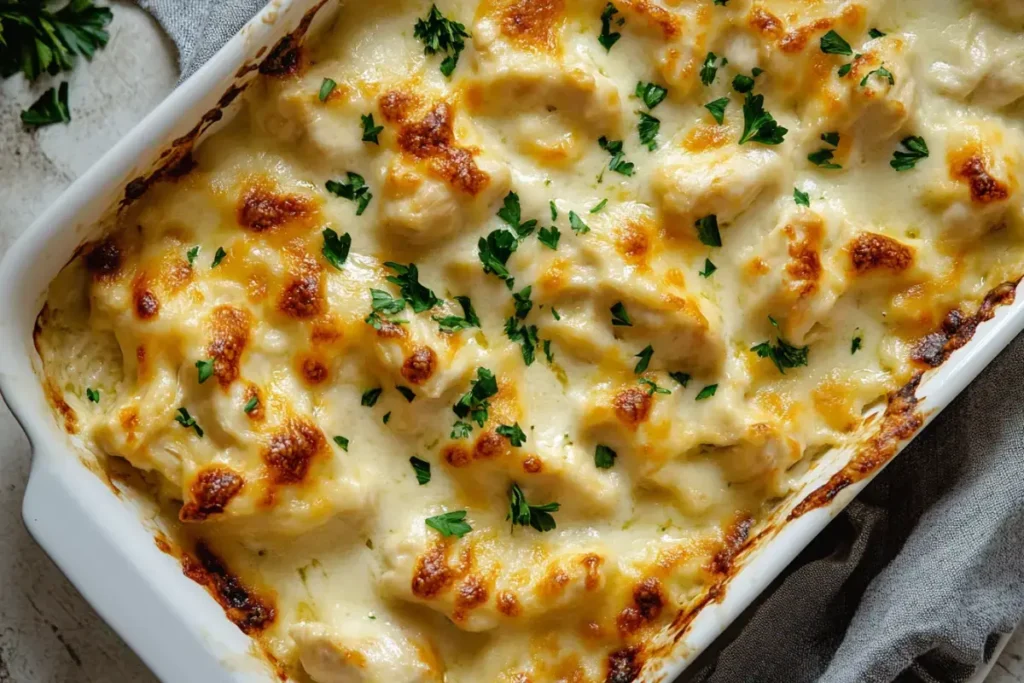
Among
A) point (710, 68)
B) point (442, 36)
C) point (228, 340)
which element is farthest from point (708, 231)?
point (228, 340)

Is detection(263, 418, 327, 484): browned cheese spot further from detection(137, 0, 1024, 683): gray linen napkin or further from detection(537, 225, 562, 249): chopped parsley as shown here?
detection(137, 0, 1024, 683): gray linen napkin

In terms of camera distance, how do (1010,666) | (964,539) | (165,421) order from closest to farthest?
(165,421), (964,539), (1010,666)

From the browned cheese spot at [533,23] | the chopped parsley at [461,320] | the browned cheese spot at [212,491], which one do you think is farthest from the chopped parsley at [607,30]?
the browned cheese spot at [212,491]

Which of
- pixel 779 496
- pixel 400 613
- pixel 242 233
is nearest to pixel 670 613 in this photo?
pixel 779 496

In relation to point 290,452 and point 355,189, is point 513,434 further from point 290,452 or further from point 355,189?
point 355,189

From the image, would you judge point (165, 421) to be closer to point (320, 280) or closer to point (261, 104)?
point (320, 280)

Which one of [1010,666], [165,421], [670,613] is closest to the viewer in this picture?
[165,421]
